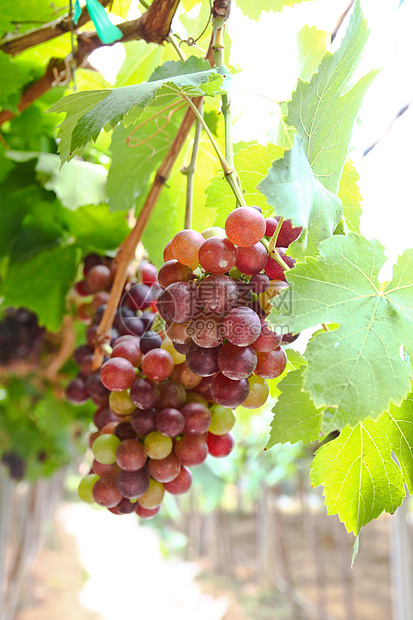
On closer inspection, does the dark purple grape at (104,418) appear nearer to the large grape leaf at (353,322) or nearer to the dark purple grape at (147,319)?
the dark purple grape at (147,319)

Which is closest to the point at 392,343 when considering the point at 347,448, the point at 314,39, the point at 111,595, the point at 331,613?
the point at 347,448

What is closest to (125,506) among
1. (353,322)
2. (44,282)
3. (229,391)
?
(229,391)

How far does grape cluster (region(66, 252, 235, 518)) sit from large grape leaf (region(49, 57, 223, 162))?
0.24 m

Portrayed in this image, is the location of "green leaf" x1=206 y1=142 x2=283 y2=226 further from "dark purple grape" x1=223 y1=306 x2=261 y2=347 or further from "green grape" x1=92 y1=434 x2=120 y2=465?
"green grape" x1=92 y1=434 x2=120 y2=465

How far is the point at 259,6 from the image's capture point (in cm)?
56

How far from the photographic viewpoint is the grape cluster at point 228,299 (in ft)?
1.30

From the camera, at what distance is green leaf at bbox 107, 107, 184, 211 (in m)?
0.71

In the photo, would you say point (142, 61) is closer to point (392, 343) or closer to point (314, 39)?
point (314, 39)

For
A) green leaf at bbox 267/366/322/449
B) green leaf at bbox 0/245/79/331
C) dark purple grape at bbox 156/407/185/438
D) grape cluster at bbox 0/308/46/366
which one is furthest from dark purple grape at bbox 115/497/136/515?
grape cluster at bbox 0/308/46/366

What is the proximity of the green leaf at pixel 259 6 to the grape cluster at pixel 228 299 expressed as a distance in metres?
0.28

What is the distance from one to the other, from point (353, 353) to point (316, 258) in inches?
3.2

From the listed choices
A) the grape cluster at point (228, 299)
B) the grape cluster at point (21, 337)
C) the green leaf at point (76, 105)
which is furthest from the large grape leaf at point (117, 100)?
the grape cluster at point (21, 337)

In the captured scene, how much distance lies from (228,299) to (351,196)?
225mm

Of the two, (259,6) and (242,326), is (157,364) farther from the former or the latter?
(259,6)
